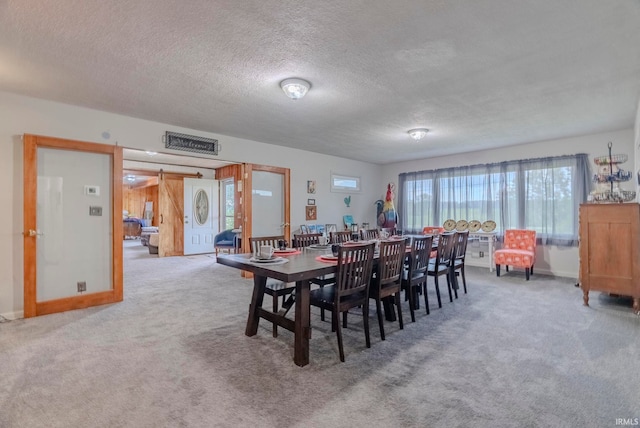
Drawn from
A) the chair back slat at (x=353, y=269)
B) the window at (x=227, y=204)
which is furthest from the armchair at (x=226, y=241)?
the chair back slat at (x=353, y=269)

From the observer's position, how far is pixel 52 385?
6.75 feet

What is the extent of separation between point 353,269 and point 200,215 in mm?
6820

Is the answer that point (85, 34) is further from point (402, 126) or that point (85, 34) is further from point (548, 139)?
point (548, 139)

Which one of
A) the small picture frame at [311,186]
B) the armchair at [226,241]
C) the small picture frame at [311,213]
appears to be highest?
the small picture frame at [311,186]

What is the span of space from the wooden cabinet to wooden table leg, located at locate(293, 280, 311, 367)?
348 centimetres

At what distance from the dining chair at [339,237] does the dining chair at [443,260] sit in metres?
1.10

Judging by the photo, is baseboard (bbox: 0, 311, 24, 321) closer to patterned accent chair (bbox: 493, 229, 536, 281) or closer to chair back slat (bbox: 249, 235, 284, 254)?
chair back slat (bbox: 249, 235, 284, 254)

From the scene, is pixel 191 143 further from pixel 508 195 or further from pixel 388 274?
pixel 508 195

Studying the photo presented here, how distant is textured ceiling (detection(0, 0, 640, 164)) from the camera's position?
1979 mm

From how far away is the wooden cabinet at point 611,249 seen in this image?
3.44 metres

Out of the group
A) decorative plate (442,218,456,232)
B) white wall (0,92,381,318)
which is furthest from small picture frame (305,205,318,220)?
decorative plate (442,218,456,232)

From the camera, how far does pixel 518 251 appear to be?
5258 mm

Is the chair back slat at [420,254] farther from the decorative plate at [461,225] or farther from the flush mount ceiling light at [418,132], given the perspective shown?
the decorative plate at [461,225]

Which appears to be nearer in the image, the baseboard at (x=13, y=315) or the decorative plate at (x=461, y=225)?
the baseboard at (x=13, y=315)
